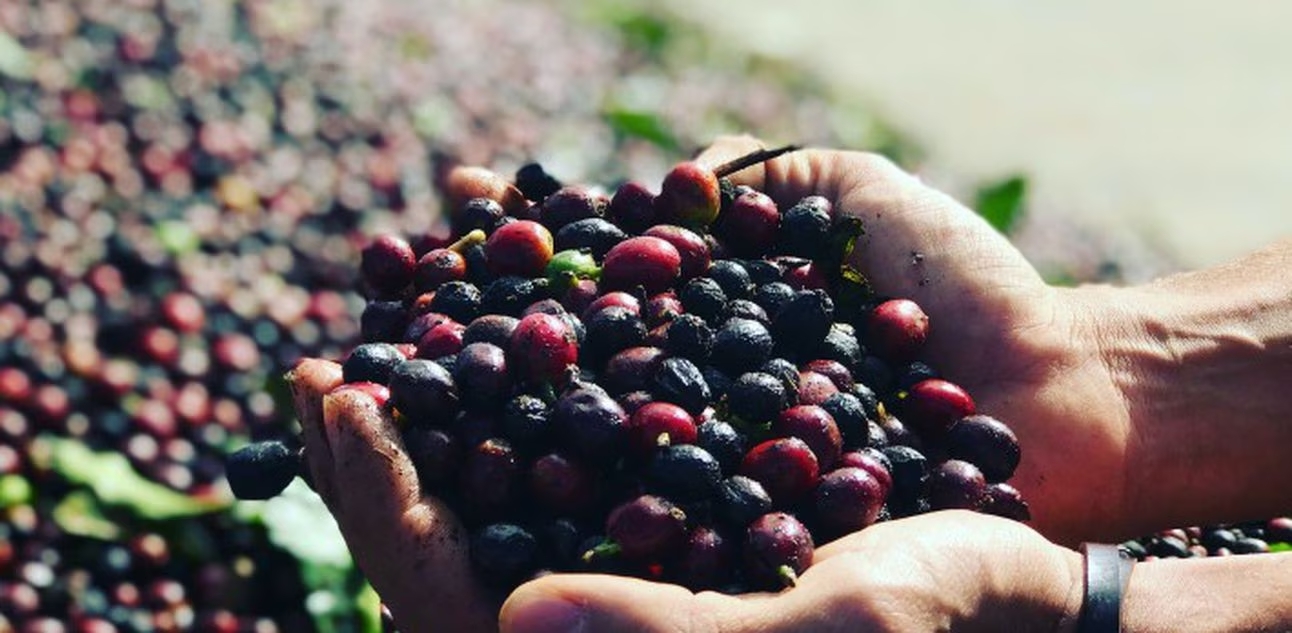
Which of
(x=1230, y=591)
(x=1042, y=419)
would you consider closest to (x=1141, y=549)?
(x=1042, y=419)

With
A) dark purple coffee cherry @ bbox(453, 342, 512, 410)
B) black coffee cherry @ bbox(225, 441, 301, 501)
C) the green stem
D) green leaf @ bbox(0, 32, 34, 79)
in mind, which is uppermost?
the green stem

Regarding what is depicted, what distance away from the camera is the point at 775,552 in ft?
7.73

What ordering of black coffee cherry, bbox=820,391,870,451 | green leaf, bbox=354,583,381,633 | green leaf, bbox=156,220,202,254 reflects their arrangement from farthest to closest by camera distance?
green leaf, bbox=156,220,202,254, green leaf, bbox=354,583,381,633, black coffee cherry, bbox=820,391,870,451

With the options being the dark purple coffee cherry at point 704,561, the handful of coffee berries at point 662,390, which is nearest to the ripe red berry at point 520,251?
the handful of coffee berries at point 662,390

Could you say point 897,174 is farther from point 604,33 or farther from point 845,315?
point 604,33

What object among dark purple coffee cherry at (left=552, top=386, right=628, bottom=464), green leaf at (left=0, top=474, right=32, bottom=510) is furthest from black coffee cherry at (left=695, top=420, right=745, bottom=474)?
green leaf at (left=0, top=474, right=32, bottom=510)

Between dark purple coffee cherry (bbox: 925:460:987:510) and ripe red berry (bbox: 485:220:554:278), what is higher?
ripe red berry (bbox: 485:220:554:278)

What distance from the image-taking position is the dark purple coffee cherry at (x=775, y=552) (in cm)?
235

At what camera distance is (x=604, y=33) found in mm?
9070

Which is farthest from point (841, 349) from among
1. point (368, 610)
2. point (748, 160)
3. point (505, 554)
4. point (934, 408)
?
point (368, 610)

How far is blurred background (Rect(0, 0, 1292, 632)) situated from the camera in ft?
13.9

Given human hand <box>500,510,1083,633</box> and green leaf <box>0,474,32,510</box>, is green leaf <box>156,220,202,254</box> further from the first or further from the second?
human hand <box>500,510,1083,633</box>

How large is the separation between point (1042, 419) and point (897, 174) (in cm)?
77

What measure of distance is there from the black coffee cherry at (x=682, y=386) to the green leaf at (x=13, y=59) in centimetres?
433
